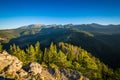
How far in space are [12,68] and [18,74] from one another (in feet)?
19.4

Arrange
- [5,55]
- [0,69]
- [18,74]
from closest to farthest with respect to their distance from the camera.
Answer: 1. [18,74]
2. [0,69]
3. [5,55]

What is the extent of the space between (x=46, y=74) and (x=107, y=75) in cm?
6220

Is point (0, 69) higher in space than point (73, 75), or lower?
higher

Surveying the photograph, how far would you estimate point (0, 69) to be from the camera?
65062 mm

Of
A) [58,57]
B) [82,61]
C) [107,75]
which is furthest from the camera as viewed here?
[82,61]

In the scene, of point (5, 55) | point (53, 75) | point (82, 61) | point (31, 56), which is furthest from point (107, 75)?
point (5, 55)

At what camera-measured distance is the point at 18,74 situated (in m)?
61.0

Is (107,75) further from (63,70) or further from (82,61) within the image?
(63,70)

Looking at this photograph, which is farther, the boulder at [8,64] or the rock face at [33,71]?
the boulder at [8,64]

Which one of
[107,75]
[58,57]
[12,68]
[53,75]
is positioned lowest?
[107,75]

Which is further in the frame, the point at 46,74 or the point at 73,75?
the point at 73,75

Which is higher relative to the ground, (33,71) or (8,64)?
(8,64)

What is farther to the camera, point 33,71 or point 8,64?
point 8,64

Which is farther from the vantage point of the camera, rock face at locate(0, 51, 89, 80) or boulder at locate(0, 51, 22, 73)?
boulder at locate(0, 51, 22, 73)
